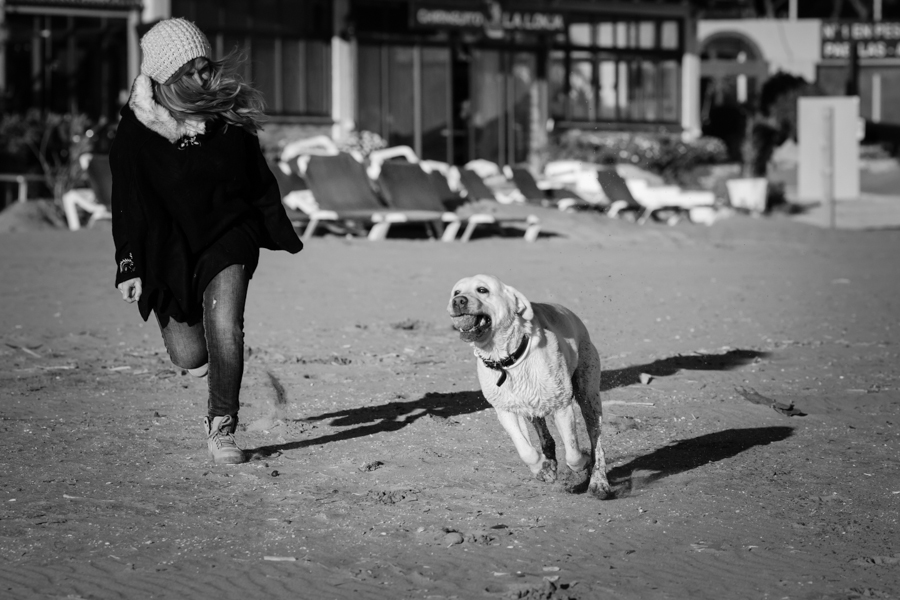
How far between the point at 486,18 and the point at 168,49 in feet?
75.4

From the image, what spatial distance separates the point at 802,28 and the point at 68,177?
29.5 metres

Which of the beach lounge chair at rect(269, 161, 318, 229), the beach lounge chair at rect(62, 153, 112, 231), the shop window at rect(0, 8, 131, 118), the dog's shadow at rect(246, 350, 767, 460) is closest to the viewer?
the dog's shadow at rect(246, 350, 767, 460)

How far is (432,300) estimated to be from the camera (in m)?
12.2

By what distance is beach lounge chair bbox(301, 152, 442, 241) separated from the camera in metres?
18.1

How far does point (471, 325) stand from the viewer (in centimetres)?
506

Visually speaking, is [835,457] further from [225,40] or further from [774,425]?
[225,40]

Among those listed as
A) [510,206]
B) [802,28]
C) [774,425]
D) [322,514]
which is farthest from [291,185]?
[802,28]

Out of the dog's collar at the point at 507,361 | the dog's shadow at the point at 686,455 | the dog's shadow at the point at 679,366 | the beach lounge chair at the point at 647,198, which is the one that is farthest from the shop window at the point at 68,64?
the dog's collar at the point at 507,361

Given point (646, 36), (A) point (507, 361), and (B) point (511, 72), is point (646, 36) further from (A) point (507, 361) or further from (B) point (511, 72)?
(A) point (507, 361)

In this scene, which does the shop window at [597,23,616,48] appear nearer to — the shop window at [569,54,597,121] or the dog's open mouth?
the shop window at [569,54,597,121]

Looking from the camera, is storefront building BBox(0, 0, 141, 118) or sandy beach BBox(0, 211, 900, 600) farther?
storefront building BBox(0, 0, 141, 118)

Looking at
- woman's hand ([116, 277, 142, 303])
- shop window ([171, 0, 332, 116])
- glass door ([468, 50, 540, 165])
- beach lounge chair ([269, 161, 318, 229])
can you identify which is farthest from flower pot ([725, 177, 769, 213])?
woman's hand ([116, 277, 142, 303])

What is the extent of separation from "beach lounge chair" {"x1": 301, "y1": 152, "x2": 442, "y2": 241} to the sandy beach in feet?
18.7

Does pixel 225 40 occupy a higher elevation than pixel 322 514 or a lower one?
higher
